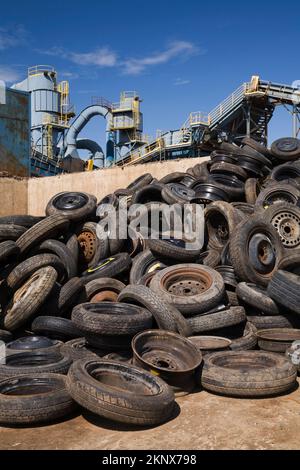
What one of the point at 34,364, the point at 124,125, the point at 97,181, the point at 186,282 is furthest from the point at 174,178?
the point at 124,125

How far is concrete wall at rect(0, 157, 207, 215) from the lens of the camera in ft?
52.1

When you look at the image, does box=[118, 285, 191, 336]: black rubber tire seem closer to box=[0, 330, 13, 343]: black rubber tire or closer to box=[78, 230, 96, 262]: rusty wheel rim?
box=[0, 330, 13, 343]: black rubber tire

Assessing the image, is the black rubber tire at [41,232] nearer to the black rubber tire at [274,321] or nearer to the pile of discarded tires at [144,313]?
the pile of discarded tires at [144,313]

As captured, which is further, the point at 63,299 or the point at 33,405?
the point at 63,299

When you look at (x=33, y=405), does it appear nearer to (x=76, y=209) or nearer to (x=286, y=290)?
(x=286, y=290)

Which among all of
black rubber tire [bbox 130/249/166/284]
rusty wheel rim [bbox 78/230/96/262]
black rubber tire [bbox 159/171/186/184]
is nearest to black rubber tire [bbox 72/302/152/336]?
black rubber tire [bbox 130/249/166/284]

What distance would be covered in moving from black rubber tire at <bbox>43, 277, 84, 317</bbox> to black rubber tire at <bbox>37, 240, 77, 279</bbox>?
33.8 inches

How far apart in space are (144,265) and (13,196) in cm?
950

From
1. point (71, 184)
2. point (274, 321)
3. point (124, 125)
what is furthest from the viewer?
point (124, 125)

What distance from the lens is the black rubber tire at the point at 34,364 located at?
536cm

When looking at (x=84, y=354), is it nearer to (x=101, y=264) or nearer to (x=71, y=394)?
(x=71, y=394)

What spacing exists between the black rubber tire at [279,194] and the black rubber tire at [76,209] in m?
3.99

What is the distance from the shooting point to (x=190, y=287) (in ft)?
25.0

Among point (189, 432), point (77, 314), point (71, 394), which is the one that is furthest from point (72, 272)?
point (189, 432)
